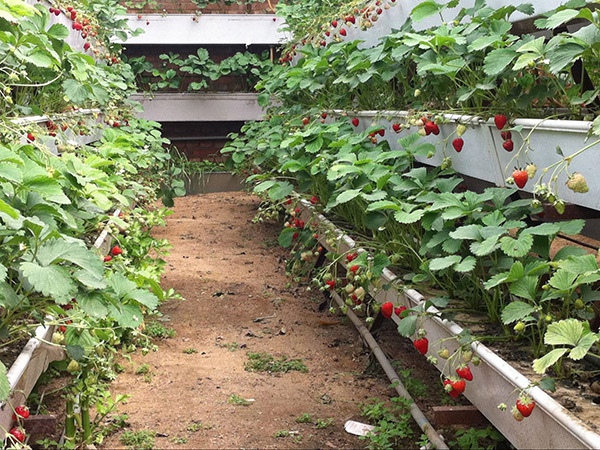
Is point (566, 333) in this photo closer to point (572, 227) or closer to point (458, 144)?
point (572, 227)

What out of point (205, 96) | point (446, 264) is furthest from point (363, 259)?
point (205, 96)

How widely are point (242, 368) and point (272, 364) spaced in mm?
158

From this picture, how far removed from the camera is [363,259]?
318 centimetres

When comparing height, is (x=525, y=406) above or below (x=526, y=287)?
below

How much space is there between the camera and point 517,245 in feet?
7.30

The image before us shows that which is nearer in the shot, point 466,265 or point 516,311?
point 516,311

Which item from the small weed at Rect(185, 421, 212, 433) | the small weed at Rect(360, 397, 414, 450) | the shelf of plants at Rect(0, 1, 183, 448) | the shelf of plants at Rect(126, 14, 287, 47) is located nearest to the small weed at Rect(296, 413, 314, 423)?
the small weed at Rect(360, 397, 414, 450)

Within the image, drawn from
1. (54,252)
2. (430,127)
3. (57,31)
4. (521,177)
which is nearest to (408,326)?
(521,177)

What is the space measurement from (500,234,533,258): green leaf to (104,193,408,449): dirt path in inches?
46.0

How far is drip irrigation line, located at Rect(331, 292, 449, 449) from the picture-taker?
2723 millimetres

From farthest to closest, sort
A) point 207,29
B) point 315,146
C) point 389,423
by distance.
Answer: point 207,29, point 315,146, point 389,423

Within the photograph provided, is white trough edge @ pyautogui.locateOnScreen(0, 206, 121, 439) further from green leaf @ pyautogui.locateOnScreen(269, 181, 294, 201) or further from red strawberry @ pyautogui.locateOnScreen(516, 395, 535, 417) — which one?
green leaf @ pyautogui.locateOnScreen(269, 181, 294, 201)

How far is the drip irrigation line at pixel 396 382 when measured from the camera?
272cm

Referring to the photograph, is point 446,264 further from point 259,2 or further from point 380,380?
point 259,2
